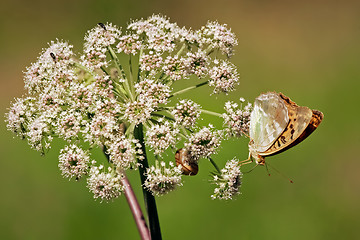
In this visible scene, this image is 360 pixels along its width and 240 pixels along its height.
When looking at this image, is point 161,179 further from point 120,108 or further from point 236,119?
point 236,119

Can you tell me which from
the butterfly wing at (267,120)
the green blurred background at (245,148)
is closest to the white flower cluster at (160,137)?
the butterfly wing at (267,120)

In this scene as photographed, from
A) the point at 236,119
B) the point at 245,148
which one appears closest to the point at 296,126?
the point at 236,119

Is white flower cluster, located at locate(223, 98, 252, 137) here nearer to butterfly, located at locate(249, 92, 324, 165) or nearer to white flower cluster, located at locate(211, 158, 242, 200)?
butterfly, located at locate(249, 92, 324, 165)

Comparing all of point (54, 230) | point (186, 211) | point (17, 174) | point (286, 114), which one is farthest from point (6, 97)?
point (286, 114)

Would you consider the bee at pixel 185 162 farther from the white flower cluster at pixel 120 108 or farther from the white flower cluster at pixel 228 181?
the white flower cluster at pixel 228 181

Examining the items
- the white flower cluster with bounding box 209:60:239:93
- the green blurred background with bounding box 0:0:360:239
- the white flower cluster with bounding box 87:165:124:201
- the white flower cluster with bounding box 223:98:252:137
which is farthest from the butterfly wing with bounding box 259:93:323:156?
the green blurred background with bounding box 0:0:360:239

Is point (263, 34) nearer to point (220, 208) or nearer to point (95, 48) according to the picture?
point (220, 208)
